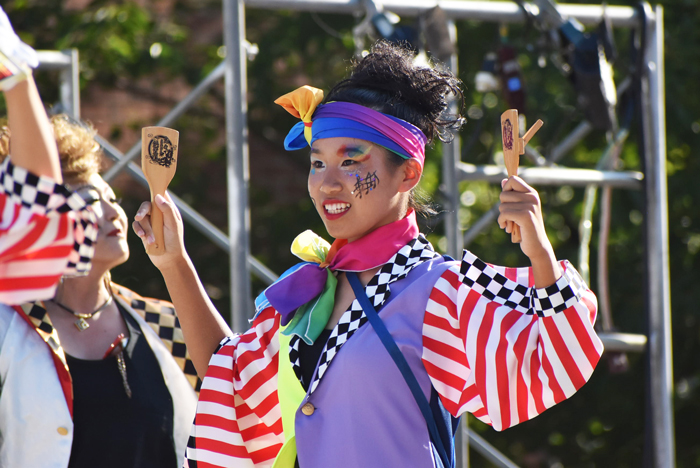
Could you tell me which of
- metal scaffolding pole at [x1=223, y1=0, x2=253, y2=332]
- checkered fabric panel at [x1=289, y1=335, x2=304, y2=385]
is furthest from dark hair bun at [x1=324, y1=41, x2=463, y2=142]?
metal scaffolding pole at [x1=223, y1=0, x2=253, y2=332]

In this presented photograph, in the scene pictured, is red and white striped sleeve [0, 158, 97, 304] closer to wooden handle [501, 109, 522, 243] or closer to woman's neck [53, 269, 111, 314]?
wooden handle [501, 109, 522, 243]

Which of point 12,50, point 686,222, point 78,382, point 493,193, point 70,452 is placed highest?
point 493,193

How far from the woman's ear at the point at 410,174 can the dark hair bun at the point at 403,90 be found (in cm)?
9

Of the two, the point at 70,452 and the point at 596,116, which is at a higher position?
the point at 596,116

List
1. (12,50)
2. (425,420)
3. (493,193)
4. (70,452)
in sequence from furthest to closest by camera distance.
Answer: (493,193) < (70,452) < (425,420) < (12,50)

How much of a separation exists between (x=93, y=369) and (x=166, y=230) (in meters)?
0.60

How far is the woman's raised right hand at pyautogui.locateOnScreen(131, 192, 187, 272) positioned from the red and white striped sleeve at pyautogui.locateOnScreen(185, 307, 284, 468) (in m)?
0.24

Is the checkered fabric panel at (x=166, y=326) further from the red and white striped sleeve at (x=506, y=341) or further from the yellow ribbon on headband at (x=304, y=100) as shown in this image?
the red and white striped sleeve at (x=506, y=341)

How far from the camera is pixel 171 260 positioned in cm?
183

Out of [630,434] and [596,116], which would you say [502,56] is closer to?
[596,116]

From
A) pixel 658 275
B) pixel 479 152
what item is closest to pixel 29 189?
pixel 658 275

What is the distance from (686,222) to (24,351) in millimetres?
3509

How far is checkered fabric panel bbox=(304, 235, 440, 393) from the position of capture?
67.1 inches

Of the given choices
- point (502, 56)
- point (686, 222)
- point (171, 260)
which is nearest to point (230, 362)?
point (171, 260)
